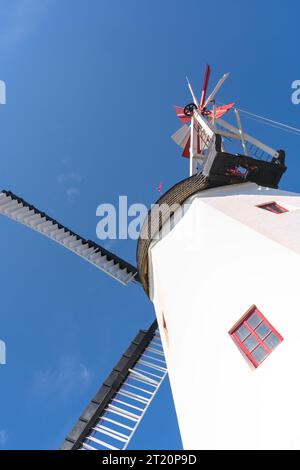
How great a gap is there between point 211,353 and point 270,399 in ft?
4.73

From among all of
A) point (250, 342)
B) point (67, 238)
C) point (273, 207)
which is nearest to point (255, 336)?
point (250, 342)

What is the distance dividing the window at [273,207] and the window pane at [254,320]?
9.41 ft

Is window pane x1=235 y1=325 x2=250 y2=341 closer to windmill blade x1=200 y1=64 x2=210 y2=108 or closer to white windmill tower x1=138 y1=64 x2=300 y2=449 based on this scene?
white windmill tower x1=138 y1=64 x2=300 y2=449

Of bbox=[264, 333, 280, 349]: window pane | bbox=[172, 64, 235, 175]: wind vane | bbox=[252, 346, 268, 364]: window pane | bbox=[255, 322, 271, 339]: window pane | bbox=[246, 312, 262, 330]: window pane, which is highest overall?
bbox=[172, 64, 235, 175]: wind vane

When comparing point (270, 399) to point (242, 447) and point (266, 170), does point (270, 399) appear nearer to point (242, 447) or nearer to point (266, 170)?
point (242, 447)

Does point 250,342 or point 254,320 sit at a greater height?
point 254,320

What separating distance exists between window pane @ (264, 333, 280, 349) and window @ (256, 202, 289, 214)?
3.21m

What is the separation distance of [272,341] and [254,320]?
1.52 feet

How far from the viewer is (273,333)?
4.94m

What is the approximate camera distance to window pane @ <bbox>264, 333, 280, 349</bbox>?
4828 mm

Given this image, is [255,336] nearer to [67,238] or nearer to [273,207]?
[273,207]

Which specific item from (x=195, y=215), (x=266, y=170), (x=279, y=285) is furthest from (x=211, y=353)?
(x=266, y=170)

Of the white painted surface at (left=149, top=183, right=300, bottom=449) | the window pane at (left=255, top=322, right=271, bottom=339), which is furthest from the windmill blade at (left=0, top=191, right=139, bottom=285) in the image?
the window pane at (left=255, top=322, right=271, bottom=339)

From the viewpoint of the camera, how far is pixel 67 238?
482 inches
